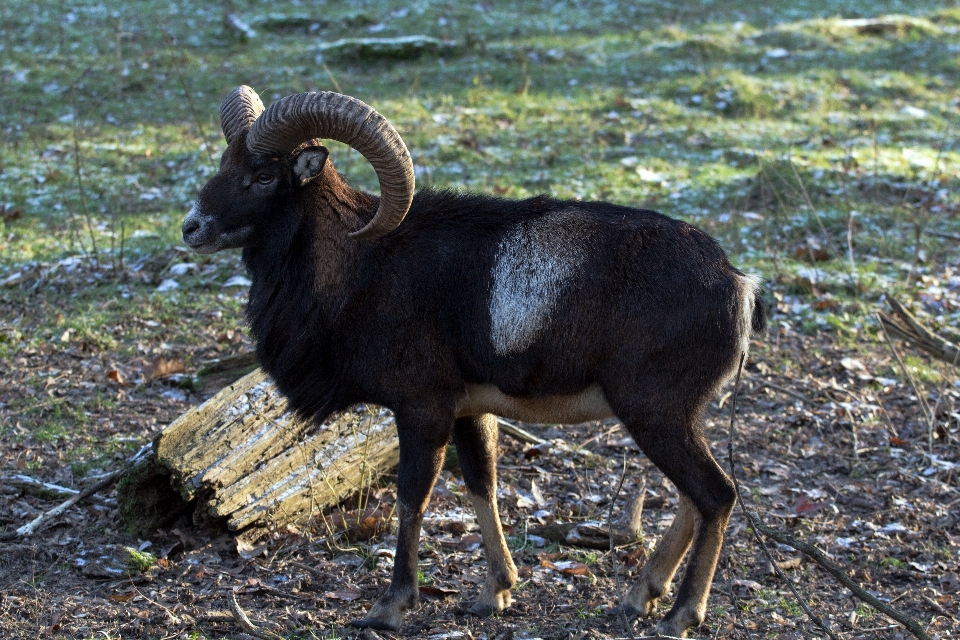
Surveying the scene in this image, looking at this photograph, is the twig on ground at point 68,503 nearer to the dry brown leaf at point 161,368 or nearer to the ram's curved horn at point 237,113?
the dry brown leaf at point 161,368

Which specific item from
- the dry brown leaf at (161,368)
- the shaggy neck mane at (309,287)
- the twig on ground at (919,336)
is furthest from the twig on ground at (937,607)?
the dry brown leaf at (161,368)

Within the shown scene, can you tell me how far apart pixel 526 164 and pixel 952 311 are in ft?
16.9

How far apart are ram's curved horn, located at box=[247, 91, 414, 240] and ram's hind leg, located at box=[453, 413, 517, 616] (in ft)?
4.19

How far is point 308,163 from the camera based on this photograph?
17.2ft

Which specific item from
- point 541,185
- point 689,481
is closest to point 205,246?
point 689,481

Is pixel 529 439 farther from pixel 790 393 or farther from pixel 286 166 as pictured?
pixel 286 166

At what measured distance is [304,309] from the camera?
5.32m

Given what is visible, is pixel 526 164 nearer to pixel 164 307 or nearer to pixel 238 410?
pixel 164 307

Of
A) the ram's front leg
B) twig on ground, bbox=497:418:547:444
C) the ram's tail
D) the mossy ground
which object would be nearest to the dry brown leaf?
the mossy ground

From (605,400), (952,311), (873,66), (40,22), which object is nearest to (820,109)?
(873,66)

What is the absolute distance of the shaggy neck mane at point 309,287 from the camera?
5301 millimetres

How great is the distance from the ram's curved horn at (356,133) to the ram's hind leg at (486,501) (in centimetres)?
128

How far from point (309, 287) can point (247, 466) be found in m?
1.21

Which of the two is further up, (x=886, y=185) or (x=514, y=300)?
(x=514, y=300)
